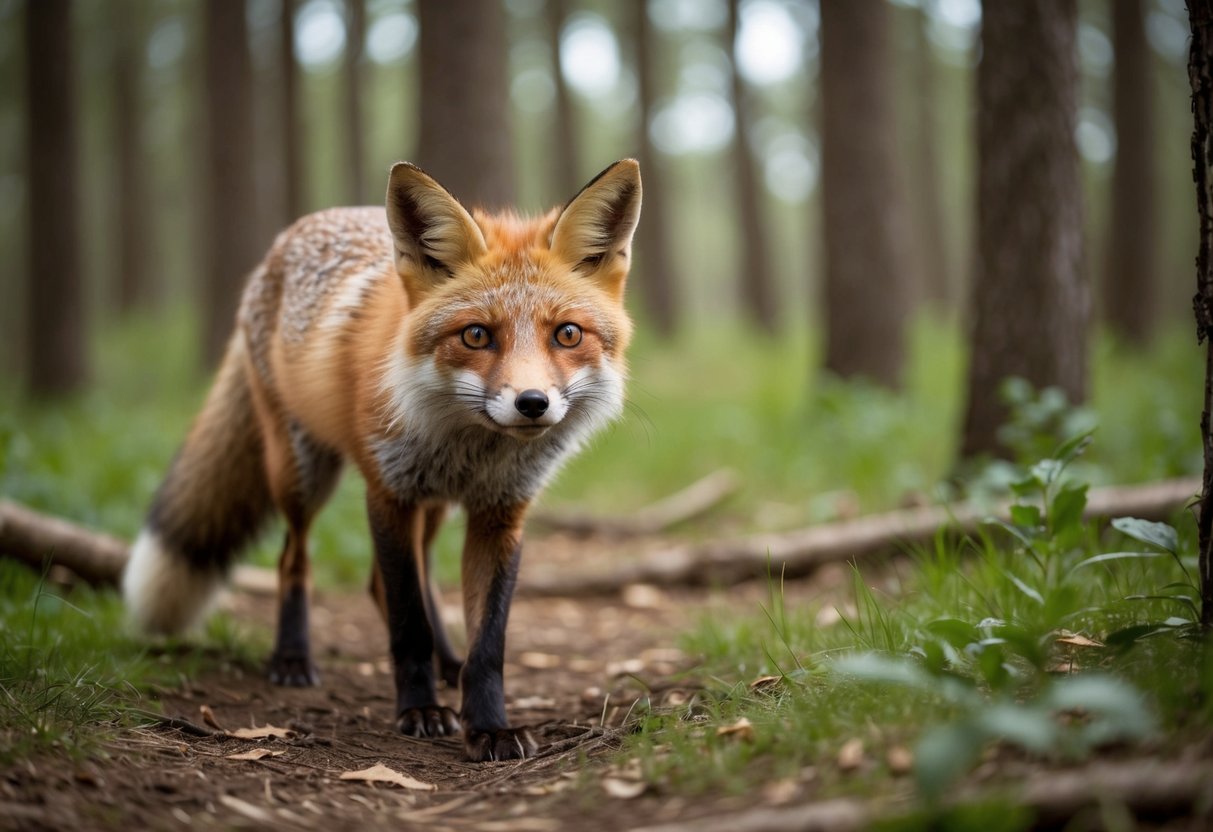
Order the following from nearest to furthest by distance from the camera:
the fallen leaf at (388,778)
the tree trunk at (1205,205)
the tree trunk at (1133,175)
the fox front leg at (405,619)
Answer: the tree trunk at (1205,205) < the fallen leaf at (388,778) < the fox front leg at (405,619) < the tree trunk at (1133,175)

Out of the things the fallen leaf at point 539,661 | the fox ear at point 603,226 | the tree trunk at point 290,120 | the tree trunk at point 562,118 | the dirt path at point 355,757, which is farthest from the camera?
the tree trunk at point 562,118

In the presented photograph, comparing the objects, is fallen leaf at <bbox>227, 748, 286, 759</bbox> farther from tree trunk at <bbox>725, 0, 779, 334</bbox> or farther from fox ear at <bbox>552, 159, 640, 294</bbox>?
tree trunk at <bbox>725, 0, 779, 334</bbox>

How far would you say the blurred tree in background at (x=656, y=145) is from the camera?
554 centimetres

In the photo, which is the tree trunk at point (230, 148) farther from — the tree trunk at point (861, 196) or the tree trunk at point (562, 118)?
the tree trunk at point (861, 196)

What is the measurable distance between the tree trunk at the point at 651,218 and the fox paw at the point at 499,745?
1407 cm

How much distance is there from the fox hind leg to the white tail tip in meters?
0.38

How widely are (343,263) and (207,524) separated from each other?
138cm

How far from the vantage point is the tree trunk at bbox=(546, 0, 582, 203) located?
17734 millimetres

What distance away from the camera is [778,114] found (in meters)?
28.3

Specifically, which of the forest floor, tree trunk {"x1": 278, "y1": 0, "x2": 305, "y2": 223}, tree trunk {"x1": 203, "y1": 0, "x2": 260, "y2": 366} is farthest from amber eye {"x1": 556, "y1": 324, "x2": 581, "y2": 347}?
tree trunk {"x1": 278, "y1": 0, "x2": 305, "y2": 223}

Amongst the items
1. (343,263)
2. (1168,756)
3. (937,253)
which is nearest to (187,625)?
(343,263)

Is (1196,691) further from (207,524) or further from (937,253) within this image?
(937,253)

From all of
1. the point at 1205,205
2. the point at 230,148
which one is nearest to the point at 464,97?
the point at 1205,205

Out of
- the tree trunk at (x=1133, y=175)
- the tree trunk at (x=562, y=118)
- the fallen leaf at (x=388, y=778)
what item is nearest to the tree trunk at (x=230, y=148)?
the tree trunk at (x=562, y=118)
